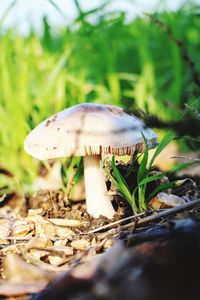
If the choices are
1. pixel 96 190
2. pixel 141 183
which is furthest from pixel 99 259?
pixel 96 190

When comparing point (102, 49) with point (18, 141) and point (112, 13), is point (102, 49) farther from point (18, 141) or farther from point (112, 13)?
point (18, 141)

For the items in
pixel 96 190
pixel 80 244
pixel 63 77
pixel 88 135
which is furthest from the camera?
pixel 63 77

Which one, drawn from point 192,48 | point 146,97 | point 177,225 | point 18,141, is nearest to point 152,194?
point 177,225

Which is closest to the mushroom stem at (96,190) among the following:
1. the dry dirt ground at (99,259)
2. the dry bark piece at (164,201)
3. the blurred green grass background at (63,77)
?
the dry dirt ground at (99,259)

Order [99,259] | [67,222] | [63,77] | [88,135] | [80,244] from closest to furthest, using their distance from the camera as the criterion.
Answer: [99,259]
[80,244]
[88,135]
[67,222]
[63,77]

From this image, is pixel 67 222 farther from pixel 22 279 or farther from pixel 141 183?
pixel 22 279

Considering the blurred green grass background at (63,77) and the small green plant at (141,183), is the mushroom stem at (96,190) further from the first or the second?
the blurred green grass background at (63,77)
